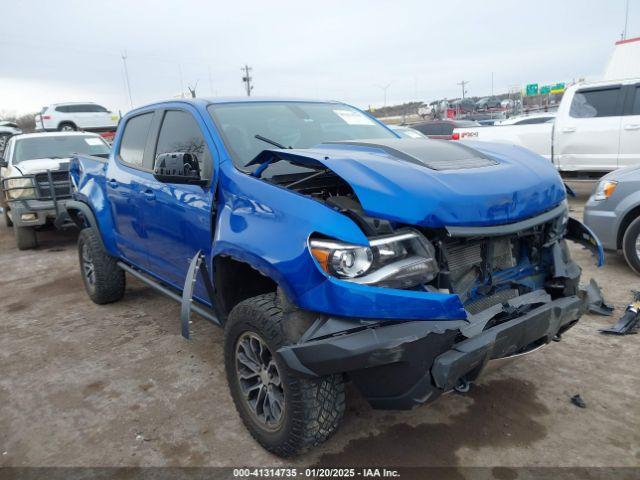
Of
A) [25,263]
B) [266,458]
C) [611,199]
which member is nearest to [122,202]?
[266,458]

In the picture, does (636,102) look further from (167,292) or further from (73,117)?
(73,117)

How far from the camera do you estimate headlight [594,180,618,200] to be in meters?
5.10

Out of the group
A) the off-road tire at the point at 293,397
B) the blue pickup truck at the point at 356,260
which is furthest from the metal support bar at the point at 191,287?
the off-road tire at the point at 293,397

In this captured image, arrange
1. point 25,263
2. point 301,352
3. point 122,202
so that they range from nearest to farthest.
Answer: point 301,352 → point 122,202 → point 25,263

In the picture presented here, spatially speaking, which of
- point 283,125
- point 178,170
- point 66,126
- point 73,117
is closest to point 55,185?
point 283,125

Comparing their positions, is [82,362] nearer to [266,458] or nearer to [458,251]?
[266,458]

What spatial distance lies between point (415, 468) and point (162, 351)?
2.35 m

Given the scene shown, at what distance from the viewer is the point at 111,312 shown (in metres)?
5.02

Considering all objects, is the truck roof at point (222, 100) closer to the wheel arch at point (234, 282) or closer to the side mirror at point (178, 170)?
the side mirror at point (178, 170)

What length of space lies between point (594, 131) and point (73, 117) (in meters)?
20.8

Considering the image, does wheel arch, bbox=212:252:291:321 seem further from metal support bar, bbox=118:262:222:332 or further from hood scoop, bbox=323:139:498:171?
hood scoop, bbox=323:139:498:171

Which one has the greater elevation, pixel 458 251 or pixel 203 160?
Result: pixel 203 160

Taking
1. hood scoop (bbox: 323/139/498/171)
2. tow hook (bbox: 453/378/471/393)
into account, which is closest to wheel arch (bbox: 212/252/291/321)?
hood scoop (bbox: 323/139/498/171)

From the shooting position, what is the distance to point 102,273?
16.2ft
